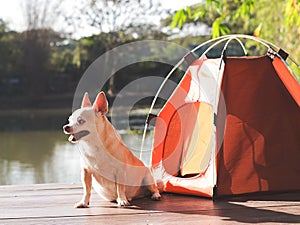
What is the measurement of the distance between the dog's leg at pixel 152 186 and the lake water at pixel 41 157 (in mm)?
1787

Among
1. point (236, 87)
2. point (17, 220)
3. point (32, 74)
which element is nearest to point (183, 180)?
point (236, 87)

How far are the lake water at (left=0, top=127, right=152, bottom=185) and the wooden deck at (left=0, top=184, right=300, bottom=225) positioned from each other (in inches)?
72.6

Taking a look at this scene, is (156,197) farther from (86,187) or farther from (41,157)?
(41,157)

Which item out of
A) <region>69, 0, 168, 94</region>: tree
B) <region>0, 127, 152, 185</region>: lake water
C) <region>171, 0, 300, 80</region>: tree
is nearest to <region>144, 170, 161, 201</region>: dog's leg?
<region>171, 0, 300, 80</region>: tree

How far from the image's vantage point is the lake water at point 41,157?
5.38 metres

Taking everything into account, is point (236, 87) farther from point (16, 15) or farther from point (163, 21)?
point (16, 15)

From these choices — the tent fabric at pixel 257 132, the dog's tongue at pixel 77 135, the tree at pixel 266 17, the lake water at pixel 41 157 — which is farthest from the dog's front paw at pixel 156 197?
the lake water at pixel 41 157

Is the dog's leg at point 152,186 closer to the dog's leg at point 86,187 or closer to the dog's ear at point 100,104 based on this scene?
the dog's leg at point 86,187

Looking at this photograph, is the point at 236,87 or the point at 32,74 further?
the point at 32,74

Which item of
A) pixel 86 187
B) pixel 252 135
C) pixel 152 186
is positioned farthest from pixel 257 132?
pixel 86 187

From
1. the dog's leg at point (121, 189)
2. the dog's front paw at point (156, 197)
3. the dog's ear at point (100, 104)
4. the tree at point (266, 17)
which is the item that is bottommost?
the dog's front paw at point (156, 197)

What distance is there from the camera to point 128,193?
2082mm

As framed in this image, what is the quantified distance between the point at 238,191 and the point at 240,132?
0.72 feet

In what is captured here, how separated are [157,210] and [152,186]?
22 centimetres
